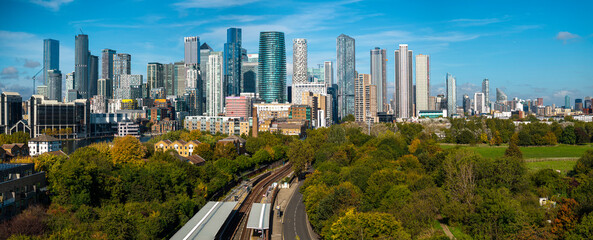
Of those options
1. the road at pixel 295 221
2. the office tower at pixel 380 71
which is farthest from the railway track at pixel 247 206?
the office tower at pixel 380 71

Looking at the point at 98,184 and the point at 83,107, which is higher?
the point at 83,107

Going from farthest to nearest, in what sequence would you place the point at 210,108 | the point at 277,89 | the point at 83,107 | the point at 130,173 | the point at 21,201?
1. the point at 210,108
2. the point at 277,89
3. the point at 83,107
4. the point at 130,173
5. the point at 21,201

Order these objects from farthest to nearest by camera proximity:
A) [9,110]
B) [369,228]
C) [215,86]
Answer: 1. [215,86]
2. [9,110]
3. [369,228]

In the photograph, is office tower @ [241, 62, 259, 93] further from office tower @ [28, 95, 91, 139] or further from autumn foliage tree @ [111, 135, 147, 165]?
autumn foliage tree @ [111, 135, 147, 165]

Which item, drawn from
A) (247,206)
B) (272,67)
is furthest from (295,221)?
(272,67)

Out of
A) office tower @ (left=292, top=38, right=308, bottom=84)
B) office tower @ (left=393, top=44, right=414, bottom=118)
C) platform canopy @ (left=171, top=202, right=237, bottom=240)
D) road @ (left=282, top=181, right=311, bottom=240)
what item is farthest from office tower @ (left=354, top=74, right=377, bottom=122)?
platform canopy @ (left=171, top=202, right=237, bottom=240)

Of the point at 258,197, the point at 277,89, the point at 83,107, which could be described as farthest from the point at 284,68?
the point at 258,197

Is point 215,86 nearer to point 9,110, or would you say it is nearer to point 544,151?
point 9,110

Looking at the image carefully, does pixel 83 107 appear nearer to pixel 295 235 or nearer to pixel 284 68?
pixel 284 68
